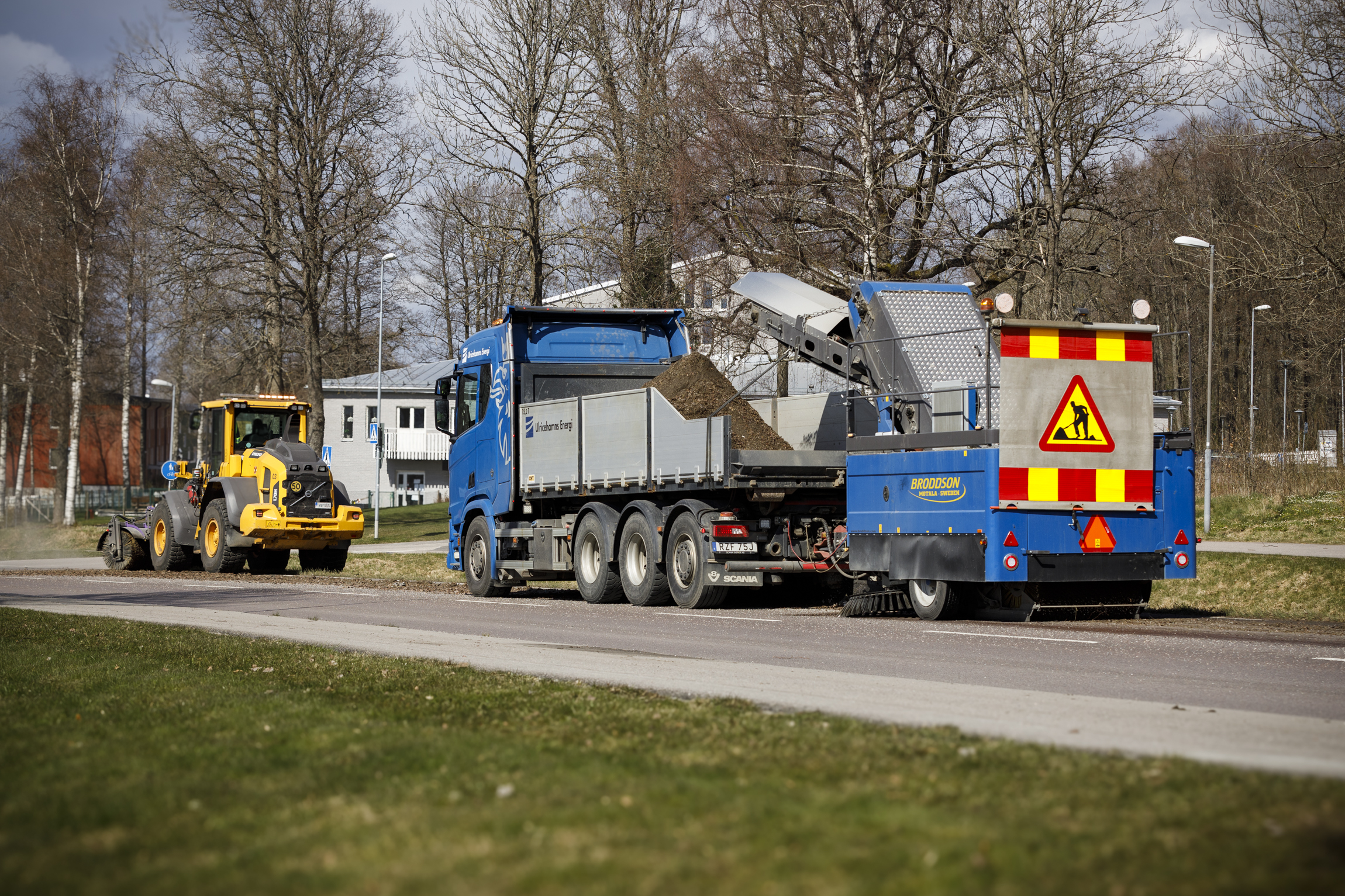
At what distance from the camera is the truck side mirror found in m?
21.9

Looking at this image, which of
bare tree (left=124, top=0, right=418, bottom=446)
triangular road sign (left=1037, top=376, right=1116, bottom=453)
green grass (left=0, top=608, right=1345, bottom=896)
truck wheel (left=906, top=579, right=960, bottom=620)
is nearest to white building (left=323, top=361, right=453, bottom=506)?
bare tree (left=124, top=0, right=418, bottom=446)

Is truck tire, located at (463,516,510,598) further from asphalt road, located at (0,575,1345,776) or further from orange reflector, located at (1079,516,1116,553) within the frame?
orange reflector, located at (1079,516,1116,553)

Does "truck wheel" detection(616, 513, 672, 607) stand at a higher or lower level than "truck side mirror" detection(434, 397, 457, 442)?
lower

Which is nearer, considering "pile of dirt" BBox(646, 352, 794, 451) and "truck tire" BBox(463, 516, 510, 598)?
"pile of dirt" BBox(646, 352, 794, 451)

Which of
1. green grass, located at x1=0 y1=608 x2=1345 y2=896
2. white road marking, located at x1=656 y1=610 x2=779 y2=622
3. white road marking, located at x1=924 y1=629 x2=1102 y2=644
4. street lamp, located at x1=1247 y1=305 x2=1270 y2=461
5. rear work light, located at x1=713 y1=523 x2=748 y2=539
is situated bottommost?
white road marking, located at x1=656 y1=610 x2=779 y2=622

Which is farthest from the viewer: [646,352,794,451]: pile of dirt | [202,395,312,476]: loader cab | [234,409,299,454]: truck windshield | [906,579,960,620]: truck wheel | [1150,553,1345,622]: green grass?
[234,409,299,454]: truck windshield

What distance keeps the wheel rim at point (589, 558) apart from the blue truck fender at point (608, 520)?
13.1 inches

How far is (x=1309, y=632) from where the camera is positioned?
42.2ft

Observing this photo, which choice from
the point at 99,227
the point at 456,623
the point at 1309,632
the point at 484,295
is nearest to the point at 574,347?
the point at 456,623

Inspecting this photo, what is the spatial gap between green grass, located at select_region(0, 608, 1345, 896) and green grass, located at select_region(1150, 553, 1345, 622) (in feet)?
40.9

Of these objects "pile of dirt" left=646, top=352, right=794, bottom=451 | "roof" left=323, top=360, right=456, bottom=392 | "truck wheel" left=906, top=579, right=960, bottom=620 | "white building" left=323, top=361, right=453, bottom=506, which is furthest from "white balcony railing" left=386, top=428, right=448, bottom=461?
"truck wheel" left=906, top=579, right=960, bottom=620

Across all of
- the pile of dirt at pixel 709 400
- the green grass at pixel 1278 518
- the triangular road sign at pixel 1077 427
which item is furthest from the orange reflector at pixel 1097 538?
A: the green grass at pixel 1278 518

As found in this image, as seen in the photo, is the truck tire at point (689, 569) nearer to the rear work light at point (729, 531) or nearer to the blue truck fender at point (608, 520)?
the rear work light at point (729, 531)

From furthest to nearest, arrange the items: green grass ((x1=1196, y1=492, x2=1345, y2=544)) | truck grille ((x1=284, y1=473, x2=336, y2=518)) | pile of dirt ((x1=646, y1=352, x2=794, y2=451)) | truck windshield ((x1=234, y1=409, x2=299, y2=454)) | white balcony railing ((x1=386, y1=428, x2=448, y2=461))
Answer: white balcony railing ((x1=386, y1=428, x2=448, y2=461)) → truck windshield ((x1=234, y1=409, x2=299, y2=454)) → truck grille ((x1=284, y1=473, x2=336, y2=518)) → green grass ((x1=1196, y1=492, x2=1345, y2=544)) → pile of dirt ((x1=646, y1=352, x2=794, y2=451))
